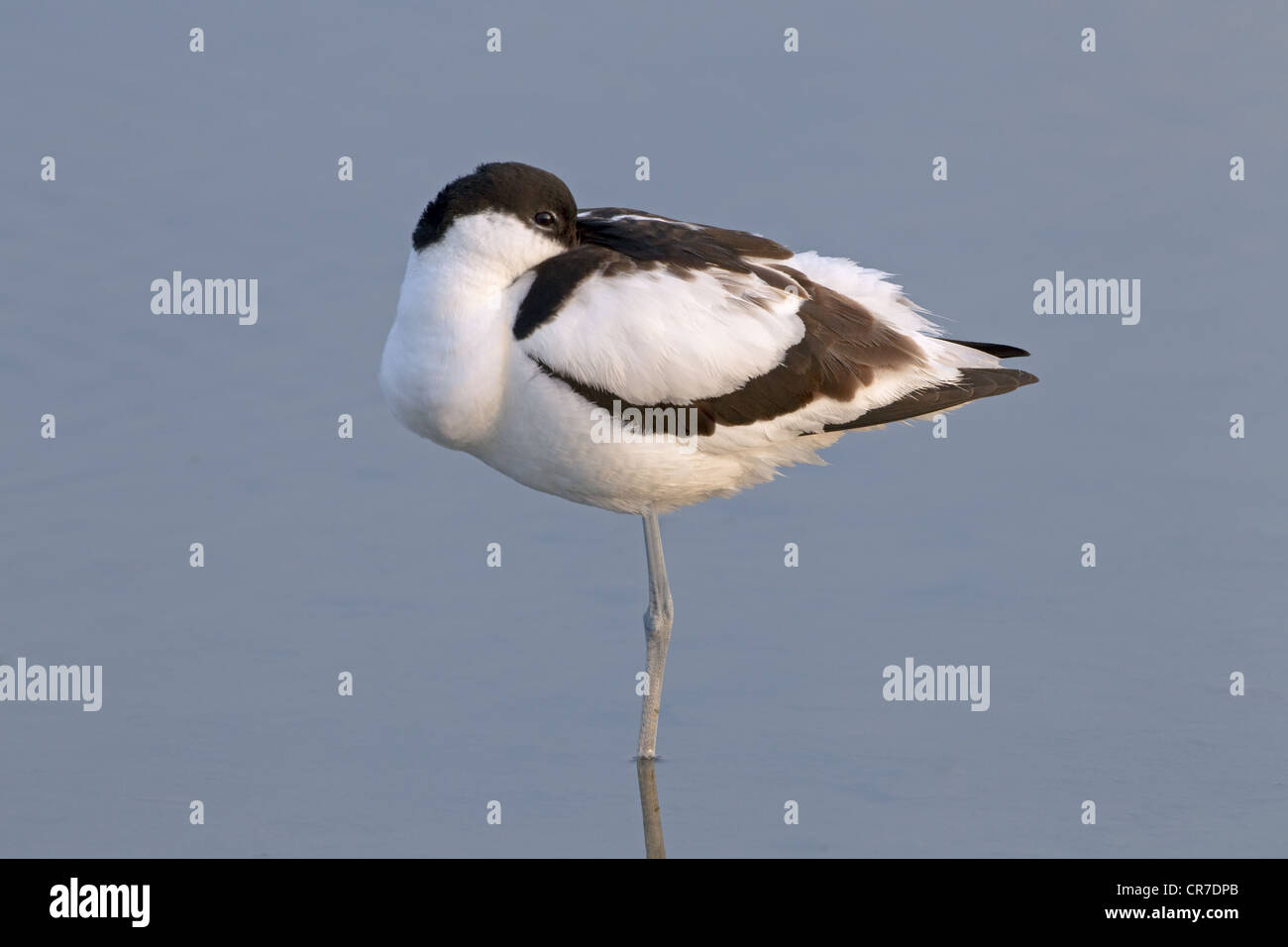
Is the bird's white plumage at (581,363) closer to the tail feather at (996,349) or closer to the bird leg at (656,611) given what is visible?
the bird leg at (656,611)

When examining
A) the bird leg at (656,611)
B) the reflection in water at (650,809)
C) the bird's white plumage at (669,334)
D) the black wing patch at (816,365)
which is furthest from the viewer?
the bird leg at (656,611)

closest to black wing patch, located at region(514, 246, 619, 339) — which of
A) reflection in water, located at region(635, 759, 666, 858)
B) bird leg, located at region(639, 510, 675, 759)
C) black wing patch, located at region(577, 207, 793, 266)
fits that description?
black wing patch, located at region(577, 207, 793, 266)

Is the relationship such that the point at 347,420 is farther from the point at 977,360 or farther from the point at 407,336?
the point at 977,360

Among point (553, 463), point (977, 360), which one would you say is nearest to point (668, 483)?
point (553, 463)

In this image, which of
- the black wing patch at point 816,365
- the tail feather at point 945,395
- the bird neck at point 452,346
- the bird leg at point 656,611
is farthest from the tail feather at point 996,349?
the bird neck at point 452,346

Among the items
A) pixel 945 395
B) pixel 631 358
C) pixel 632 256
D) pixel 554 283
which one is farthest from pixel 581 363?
pixel 945 395

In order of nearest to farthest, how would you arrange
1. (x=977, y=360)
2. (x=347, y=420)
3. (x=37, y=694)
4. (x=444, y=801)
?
(x=444, y=801), (x=37, y=694), (x=977, y=360), (x=347, y=420)

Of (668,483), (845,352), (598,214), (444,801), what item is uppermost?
(598,214)
